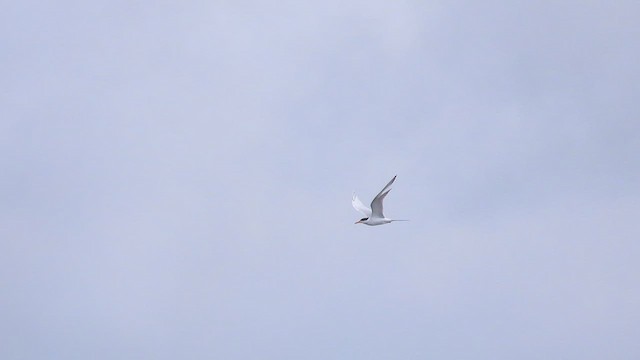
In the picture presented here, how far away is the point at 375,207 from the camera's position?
14538 centimetres
